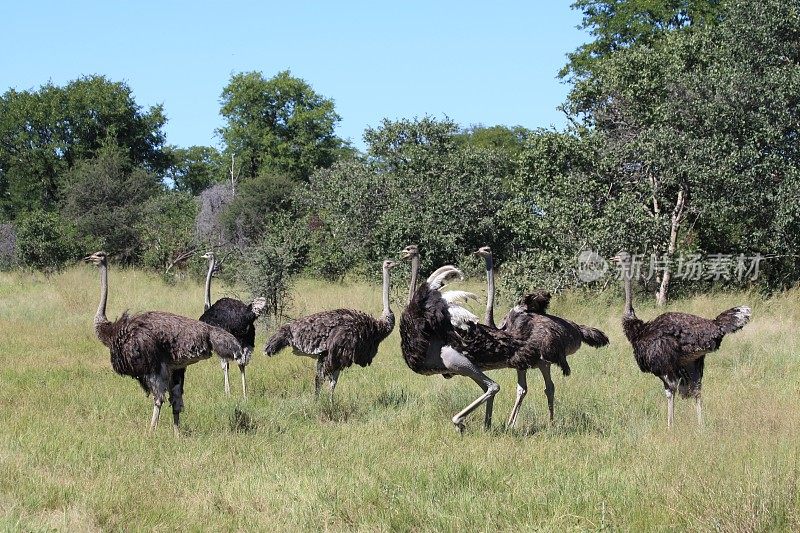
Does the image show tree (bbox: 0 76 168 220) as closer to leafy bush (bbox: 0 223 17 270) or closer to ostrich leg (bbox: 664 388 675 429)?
leafy bush (bbox: 0 223 17 270)

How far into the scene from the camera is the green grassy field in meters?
5.40

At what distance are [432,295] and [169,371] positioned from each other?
2216 mm

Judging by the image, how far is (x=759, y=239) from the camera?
601 inches

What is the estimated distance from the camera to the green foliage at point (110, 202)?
28641 millimetres

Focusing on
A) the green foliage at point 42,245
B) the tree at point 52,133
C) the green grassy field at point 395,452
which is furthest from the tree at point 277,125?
the green grassy field at point 395,452

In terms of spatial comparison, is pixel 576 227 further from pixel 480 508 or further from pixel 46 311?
pixel 480 508

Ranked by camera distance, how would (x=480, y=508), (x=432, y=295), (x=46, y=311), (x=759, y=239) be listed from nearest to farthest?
(x=480, y=508) → (x=432, y=295) → (x=759, y=239) → (x=46, y=311)

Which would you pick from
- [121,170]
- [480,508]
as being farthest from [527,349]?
[121,170]

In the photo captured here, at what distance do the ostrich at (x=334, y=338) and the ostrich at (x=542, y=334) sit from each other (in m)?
1.29

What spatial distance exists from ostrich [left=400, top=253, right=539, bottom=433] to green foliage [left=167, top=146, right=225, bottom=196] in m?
38.6

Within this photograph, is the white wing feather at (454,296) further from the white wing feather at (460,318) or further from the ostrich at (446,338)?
the white wing feather at (460,318)

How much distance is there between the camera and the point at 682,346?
8281 millimetres

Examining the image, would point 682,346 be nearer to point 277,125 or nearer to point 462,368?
point 462,368

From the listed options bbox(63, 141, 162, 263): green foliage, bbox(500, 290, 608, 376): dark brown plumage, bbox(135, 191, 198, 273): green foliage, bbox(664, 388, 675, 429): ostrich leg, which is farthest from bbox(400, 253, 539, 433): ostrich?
bbox(63, 141, 162, 263): green foliage
